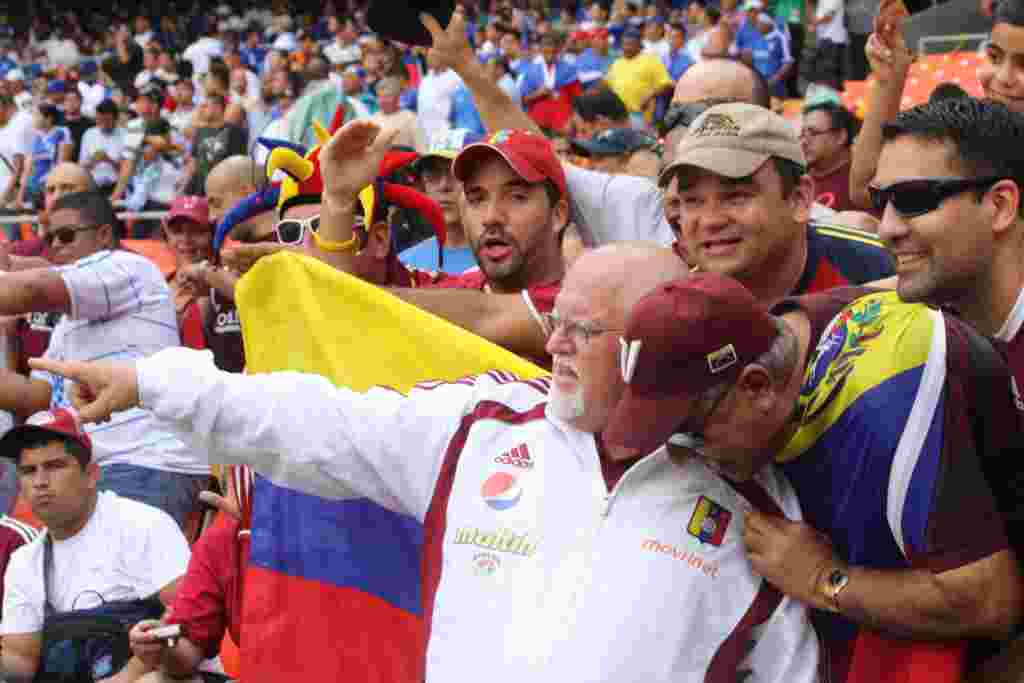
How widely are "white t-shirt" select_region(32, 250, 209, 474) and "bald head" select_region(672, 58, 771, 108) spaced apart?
2.52 m

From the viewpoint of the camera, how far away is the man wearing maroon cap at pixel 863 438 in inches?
112

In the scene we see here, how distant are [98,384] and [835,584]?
→ 144cm

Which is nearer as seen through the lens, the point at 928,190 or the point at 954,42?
the point at 928,190

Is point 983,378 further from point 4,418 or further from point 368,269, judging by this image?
point 4,418

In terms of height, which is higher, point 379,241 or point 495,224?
point 495,224

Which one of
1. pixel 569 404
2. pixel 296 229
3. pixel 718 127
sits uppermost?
pixel 718 127

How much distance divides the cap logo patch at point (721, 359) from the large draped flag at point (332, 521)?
0.98 meters

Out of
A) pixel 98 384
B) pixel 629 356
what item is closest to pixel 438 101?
pixel 98 384

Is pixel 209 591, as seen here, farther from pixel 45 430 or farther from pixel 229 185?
pixel 229 185

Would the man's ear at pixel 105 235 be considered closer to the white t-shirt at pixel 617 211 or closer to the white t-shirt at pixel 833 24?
the white t-shirt at pixel 617 211

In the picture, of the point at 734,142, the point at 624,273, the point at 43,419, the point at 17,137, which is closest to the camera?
the point at 624,273

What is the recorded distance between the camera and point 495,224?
4.37 m

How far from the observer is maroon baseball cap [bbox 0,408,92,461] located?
20.5ft

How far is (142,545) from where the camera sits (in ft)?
20.1
